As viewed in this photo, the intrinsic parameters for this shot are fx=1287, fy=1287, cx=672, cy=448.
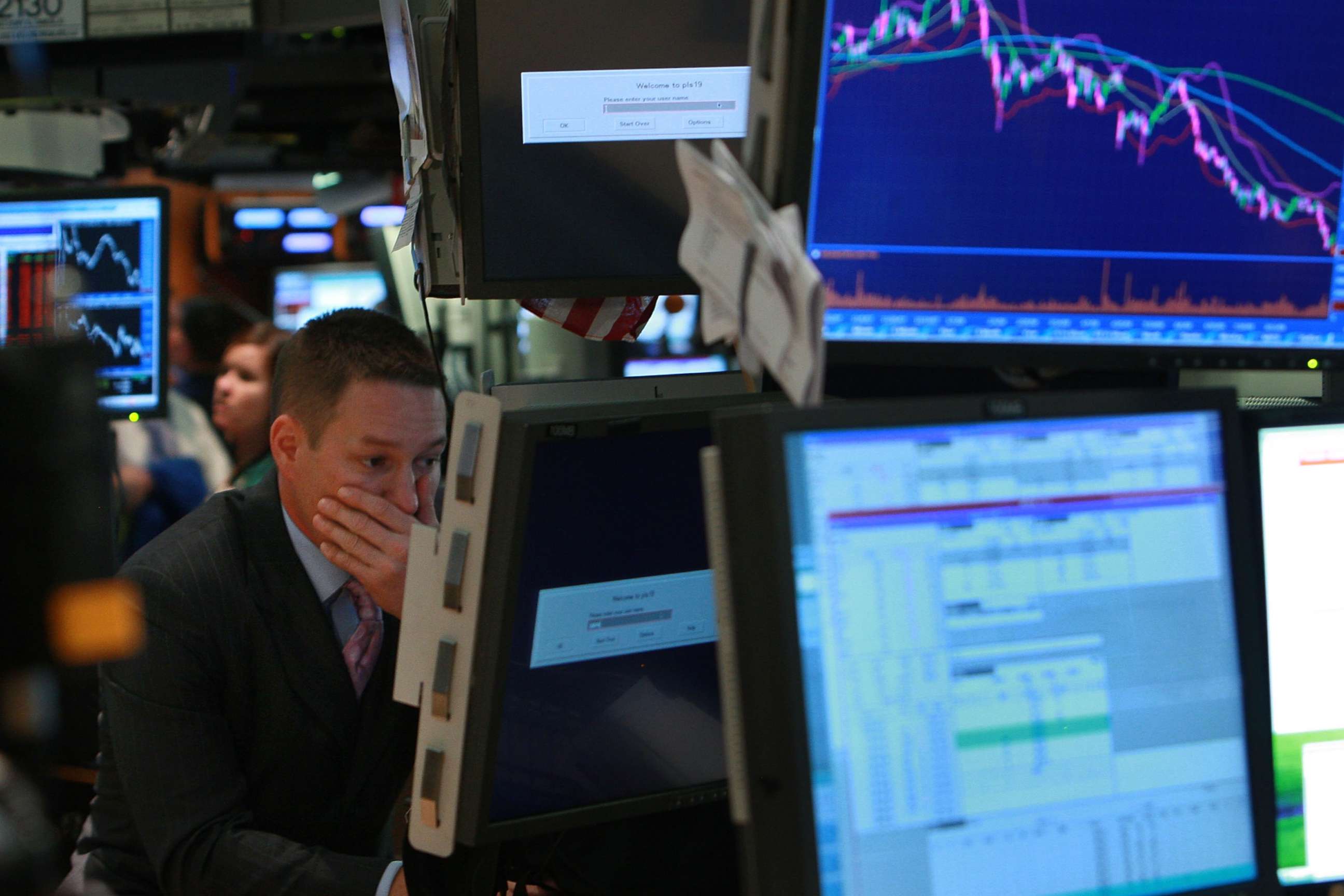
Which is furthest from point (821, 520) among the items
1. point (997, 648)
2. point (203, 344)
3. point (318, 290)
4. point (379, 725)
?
point (318, 290)

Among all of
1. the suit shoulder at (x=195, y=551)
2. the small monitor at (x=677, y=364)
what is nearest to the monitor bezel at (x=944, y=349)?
the suit shoulder at (x=195, y=551)

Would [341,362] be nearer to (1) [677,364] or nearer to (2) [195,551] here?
(2) [195,551]

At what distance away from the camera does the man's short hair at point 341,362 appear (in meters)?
1.95

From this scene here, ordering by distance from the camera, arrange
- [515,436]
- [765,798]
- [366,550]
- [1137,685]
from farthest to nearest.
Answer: [366,550]
[515,436]
[1137,685]
[765,798]

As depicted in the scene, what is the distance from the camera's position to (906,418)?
0.86 m

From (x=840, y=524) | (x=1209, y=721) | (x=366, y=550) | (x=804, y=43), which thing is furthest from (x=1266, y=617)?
(x=366, y=550)

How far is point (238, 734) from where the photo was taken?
1.77 metres

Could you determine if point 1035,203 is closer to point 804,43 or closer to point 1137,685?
point 804,43

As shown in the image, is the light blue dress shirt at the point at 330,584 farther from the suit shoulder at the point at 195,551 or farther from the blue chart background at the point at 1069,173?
the blue chart background at the point at 1069,173

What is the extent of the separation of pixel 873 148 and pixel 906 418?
27 cm

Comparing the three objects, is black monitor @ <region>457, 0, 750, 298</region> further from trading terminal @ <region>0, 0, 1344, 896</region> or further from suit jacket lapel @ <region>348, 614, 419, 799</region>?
suit jacket lapel @ <region>348, 614, 419, 799</region>

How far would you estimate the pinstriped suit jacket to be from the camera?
164 cm

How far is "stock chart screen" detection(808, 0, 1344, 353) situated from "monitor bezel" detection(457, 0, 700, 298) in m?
0.40

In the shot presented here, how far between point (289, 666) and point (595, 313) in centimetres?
68
